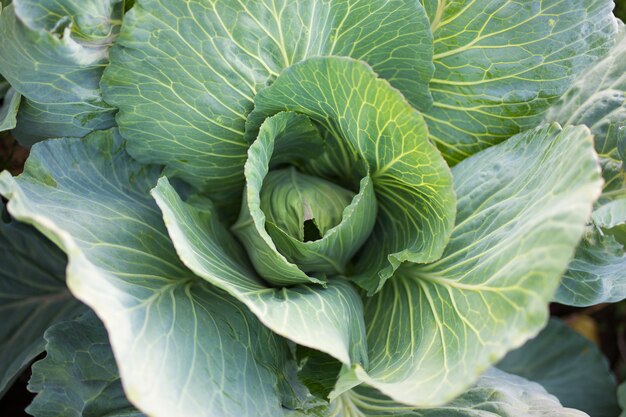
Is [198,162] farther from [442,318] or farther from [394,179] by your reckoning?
[442,318]

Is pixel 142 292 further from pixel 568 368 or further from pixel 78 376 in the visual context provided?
pixel 568 368

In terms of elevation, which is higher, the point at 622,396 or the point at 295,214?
the point at 295,214

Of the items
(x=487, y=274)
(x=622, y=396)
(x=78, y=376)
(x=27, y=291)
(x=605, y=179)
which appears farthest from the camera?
(x=622, y=396)

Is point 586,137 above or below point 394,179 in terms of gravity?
above

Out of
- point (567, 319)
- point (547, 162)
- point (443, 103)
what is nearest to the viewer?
point (547, 162)

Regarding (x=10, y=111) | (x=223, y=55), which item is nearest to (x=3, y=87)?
(x=10, y=111)

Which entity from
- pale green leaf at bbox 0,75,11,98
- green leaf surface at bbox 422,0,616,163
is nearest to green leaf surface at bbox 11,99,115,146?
pale green leaf at bbox 0,75,11,98

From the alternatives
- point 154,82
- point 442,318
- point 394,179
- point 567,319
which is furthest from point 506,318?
point 567,319
